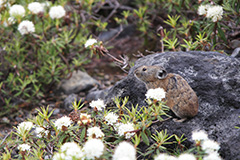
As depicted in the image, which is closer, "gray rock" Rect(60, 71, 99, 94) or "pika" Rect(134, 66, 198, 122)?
"pika" Rect(134, 66, 198, 122)

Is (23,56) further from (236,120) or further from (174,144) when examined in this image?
(236,120)

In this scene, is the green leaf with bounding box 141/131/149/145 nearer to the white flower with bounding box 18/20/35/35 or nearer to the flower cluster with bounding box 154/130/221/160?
the flower cluster with bounding box 154/130/221/160

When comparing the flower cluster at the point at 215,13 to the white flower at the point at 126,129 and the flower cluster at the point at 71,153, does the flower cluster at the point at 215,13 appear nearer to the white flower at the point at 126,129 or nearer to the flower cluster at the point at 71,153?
the white flower at the point at 126,129

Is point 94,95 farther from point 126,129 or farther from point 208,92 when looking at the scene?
point 126,129

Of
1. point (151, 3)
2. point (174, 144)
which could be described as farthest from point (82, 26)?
point (174, 144)

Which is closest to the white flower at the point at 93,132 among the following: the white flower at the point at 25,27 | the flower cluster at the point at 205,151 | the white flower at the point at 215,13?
the flower cluster at the point at 205,151

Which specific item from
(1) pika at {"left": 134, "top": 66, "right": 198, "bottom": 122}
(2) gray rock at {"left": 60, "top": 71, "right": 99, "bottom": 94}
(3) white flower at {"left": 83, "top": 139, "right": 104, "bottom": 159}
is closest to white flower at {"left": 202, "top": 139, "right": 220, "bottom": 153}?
(1) pika at {"left": 134, "top": 66, "right": 198, "bottom": 122}
